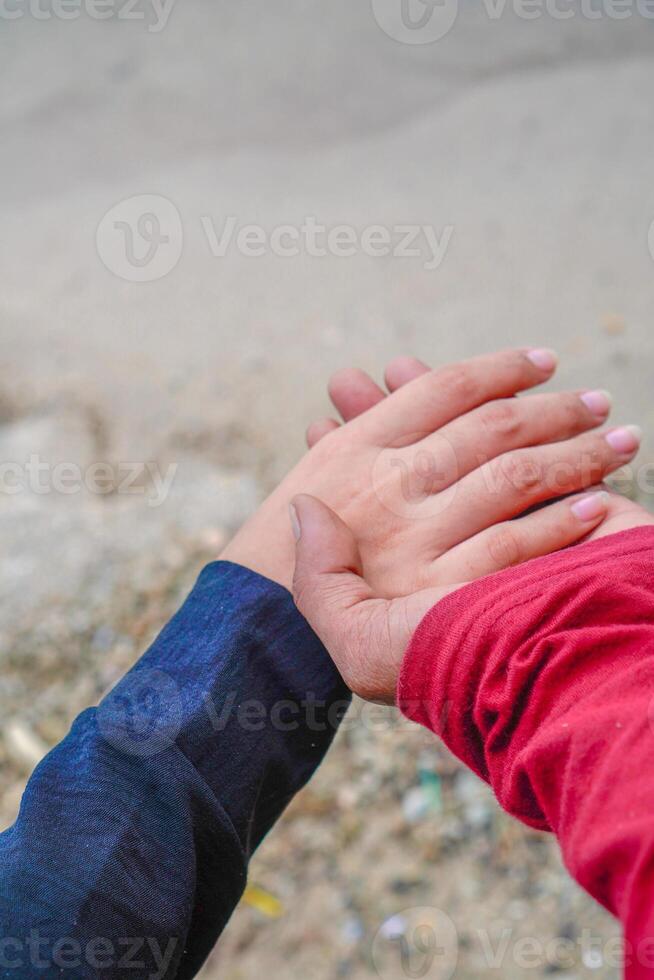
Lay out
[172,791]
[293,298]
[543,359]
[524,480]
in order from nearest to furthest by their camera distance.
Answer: [172,791] < [524,480] < [543,359] < [293,298]

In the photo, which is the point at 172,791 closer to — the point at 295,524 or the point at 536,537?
the point at 295,524

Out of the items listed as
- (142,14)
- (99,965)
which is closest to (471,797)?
(99,965)

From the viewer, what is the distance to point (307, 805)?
56.1 inches

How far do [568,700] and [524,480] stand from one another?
1.66 feet

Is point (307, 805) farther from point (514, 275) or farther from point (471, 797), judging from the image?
point (514, 275)

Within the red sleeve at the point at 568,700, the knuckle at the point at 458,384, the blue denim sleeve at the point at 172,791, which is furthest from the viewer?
the knuckle at the point at 458,384

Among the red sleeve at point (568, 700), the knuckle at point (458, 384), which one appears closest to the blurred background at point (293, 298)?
the knuckle at point (458, 384)

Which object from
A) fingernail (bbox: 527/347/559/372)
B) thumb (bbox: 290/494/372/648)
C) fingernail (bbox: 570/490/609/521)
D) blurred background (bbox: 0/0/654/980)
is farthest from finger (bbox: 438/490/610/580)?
blurred background (bbox: 0/0/654/980)

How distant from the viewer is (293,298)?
2020mm

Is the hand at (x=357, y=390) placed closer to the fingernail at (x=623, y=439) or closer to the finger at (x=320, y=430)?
the finger at (x=320, y=430)

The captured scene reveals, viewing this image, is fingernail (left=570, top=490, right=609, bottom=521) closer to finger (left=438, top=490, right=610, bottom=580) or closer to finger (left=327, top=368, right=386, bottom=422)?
finger (left=438, top=490, right=610, bottom=580)

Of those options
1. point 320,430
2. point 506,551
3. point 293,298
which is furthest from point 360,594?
point 293,298

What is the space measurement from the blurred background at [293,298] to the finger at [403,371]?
0.49 m

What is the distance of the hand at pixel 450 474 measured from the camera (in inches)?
42.3
